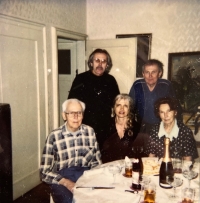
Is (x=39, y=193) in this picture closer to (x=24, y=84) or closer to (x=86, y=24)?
(x=24, y=84)

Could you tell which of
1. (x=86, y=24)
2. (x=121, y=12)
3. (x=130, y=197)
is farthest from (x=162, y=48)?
(x=130, y=197)

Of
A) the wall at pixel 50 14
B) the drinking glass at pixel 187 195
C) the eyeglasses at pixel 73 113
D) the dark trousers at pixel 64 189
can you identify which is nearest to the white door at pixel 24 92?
the wall at pixel 50 14

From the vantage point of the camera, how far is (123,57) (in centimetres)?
341

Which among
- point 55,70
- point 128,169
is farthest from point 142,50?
point 128,169

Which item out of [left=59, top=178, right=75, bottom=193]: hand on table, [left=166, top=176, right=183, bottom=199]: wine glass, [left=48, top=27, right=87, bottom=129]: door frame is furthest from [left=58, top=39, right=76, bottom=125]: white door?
[left=166, top=176, right=183, bottom=199]: wine glass

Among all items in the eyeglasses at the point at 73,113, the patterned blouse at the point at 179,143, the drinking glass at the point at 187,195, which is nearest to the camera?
the drinking glass at the point at 187,195

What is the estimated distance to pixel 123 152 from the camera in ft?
6.02

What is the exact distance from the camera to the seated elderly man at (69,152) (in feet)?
5.14

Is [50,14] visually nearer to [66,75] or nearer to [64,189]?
[66,75]

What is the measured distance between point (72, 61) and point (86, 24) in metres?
0.63

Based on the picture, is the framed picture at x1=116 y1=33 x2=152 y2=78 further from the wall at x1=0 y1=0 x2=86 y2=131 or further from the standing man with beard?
the standing man with beard

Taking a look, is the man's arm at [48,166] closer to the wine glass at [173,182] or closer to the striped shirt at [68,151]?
the striped shirt at [68,151]

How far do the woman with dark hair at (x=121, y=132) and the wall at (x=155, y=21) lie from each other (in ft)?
5.74

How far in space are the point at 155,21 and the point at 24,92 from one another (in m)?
2.14
